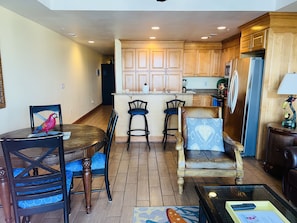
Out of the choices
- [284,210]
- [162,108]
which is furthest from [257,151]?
[284,210]

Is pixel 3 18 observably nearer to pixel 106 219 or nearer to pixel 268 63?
pixel 106 219

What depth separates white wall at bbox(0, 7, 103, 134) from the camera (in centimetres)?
308

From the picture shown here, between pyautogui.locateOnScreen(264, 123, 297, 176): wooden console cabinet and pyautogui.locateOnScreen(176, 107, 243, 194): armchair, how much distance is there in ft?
2.35

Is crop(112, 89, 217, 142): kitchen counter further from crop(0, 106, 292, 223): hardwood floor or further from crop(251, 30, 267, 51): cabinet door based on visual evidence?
crop(251, 30, 267, 51): cabinet door

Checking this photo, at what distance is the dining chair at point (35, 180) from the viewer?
1.51 m

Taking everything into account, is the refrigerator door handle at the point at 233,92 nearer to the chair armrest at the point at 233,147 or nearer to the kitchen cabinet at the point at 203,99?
the chair armrest at the point at 233,147

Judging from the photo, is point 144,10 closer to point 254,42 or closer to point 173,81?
point 254,42

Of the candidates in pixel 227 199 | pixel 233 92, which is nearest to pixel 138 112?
pixel 233 92

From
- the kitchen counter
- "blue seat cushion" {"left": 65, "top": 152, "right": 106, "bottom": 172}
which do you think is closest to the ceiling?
the kitchen counter

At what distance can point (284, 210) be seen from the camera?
61.9 inches

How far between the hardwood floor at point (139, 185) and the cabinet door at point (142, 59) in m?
2.76

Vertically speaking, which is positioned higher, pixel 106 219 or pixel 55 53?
pixel 55 53

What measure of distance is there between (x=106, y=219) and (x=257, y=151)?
2709 mm

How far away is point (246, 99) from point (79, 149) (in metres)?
2.82
